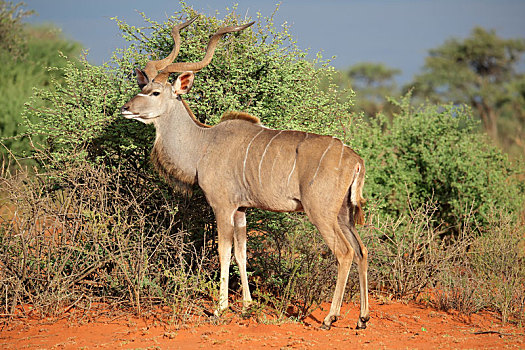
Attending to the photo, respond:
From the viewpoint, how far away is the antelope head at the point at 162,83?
489 cm

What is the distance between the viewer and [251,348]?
4.03m

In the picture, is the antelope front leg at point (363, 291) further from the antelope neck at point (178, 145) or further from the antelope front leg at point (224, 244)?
the antelope neck at point (178, 145)

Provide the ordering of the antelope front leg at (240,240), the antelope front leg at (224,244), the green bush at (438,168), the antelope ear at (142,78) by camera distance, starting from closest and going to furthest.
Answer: the antelope front leg at (224,244), the antelope front leg at (240,240), the antelope ear at (142,78), the green bush at (438,168)

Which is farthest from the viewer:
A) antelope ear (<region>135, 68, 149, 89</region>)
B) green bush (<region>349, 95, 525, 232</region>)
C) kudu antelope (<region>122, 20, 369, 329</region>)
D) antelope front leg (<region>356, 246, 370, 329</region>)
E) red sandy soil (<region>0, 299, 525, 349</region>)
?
green bush (<region>349, 95, 525, 232</region>)

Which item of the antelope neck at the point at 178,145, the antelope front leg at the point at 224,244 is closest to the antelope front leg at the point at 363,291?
the antelope front leg at the point at 224,244

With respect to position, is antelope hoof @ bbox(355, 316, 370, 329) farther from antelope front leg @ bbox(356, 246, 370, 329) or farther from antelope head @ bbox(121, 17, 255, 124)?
antelope head @ bbox(121, 17, 255, 124)

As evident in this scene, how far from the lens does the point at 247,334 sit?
14.3ft

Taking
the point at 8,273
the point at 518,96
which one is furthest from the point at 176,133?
the point at 518,96

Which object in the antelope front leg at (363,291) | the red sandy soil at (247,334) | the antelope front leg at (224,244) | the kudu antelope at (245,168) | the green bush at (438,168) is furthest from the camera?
the green bush at (438,168)

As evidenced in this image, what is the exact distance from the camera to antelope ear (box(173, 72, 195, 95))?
4.93 meters

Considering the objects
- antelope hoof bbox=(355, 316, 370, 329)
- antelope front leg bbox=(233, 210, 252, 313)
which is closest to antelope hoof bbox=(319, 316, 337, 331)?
antelope hoof bbox=(355, 316, 370, 329)

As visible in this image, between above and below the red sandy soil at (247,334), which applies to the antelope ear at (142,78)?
above

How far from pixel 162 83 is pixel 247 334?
2152 millimetres

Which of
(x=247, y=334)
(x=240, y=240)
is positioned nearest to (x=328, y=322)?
(x=247, y=334)
